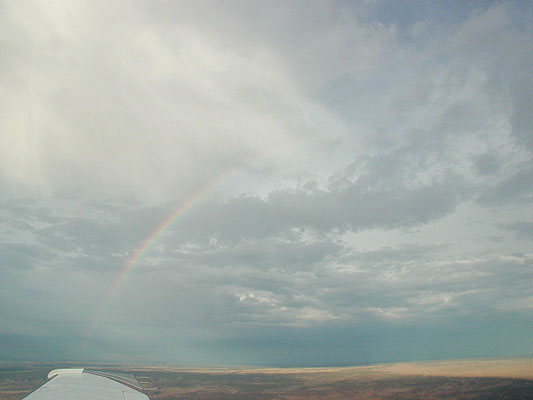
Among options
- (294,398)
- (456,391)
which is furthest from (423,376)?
(294,398)

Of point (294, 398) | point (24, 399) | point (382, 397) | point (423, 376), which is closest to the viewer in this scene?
point (24, 399)

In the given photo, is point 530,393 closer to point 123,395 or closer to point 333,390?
point 333,390

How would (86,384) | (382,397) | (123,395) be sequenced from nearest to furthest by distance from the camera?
(123,395) < (86,384) < (382,397)

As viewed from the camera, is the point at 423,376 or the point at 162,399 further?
the point at 423,376

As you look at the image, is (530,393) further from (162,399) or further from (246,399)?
(162,399)

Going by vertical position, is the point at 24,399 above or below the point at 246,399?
above

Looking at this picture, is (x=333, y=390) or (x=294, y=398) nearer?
(x=294, y=398)

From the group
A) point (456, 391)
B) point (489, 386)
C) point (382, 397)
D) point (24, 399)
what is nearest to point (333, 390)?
point (382, 397)

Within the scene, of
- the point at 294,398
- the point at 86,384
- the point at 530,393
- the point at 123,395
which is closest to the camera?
the point at 123,395

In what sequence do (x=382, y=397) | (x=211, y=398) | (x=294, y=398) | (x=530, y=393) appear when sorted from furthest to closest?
(x=211, y=398) < (x=294, y=398) < (x=382, y=397) < (x=530, y=393)

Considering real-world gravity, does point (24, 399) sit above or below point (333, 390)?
above
